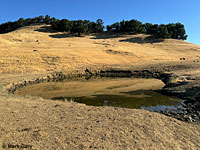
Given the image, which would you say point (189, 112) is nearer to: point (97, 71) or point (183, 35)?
point (97, 71)

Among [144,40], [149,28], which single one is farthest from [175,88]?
[149,28]

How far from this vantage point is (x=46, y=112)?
1052 centimetres

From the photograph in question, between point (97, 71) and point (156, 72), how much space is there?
13.3 meters

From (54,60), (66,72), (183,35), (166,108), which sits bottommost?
(166,108)

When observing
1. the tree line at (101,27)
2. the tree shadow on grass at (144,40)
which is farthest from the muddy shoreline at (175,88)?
the tree line at (101,27)

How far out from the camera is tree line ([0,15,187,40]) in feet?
296

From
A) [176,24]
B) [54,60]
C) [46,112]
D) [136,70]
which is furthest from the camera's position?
[176,24]

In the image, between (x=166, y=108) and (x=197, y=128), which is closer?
(x=197, y=128)

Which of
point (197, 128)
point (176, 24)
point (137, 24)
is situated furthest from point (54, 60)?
point (176, 24)

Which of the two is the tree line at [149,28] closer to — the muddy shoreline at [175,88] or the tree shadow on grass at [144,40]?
the tree shadow on grass at [144,40]

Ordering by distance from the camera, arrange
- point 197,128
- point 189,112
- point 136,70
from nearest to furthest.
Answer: point 197,128 → point 189,112 → point 136,70

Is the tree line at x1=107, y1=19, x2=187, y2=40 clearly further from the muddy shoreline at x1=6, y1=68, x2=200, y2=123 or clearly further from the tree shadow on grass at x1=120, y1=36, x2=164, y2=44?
the muddy shoreline at x1=6, y1=68, x2=200, y2=123

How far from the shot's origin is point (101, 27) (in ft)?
342

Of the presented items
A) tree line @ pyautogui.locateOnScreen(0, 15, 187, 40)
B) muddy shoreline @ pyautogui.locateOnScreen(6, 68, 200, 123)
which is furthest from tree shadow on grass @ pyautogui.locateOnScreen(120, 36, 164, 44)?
muddy shoreline @ pyautogui.locateOnScreen(6, 68, 200, 123)
